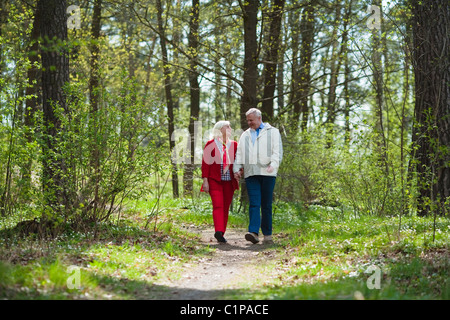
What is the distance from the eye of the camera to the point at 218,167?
9180 millimetres

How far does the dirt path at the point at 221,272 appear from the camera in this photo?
5519mm

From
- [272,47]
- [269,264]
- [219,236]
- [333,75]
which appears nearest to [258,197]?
[219,236]

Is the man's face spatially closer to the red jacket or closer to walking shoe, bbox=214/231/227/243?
the red jacket

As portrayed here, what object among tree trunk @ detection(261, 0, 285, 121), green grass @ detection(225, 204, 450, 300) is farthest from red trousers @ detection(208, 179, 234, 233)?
tree trunk @ detection(261, 0, 285, 121)

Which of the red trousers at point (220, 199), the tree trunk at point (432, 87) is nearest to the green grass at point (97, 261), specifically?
the red trousers at point (220, 199)

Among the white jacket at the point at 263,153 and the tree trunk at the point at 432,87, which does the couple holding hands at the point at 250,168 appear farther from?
the tree trunk at the point at 432,87

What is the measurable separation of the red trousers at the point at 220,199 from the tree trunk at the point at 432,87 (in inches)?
134

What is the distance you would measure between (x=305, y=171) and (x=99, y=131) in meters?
7.83

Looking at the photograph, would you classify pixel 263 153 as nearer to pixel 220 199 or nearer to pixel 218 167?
pixel 218 167

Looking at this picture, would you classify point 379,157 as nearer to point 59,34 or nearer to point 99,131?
point 99,131

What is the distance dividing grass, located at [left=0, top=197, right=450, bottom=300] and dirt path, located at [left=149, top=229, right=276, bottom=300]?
16 cm

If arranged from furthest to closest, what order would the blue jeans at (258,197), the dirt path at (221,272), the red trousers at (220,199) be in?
1. the red trousers at (220,199)
2. the blue jeans at (258,197)
3. the dirt path at (221,272)

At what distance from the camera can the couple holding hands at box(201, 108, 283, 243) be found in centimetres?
868

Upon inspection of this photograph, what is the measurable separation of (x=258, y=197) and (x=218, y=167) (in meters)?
0.97
